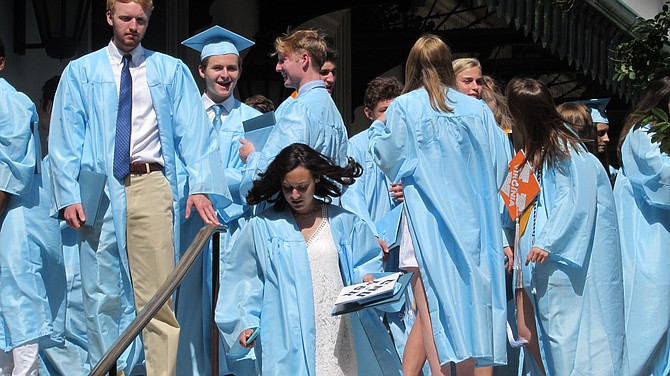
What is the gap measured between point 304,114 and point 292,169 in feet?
2.64

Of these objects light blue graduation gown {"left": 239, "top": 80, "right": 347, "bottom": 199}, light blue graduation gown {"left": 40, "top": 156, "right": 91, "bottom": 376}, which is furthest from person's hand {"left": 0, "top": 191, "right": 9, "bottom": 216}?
light blue graduation gown {"left": 239, "top": 80, "right": 347, "bottom": 199}

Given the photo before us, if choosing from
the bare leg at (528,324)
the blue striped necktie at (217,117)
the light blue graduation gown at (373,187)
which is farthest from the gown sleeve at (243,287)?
the light blue graduation gown at (373,187)

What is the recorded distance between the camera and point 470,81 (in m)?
9.37

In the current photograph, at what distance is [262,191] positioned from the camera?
7.35 metres

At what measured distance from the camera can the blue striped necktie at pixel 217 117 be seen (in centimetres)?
891

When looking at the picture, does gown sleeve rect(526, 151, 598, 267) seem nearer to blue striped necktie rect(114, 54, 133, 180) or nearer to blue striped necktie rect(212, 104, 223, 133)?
blue striped necktie rect(212, 104, 223, 133)

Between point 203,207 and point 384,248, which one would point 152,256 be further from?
point 384,248

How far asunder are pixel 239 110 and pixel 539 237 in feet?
6.30

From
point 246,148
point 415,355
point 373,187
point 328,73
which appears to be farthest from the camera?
point 373,187

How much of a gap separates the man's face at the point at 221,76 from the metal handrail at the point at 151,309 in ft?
5.57

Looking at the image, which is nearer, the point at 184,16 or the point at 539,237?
the point at 539,237

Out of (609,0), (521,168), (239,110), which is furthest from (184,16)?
(521,168)

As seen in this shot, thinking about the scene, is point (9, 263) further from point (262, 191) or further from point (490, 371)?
point (490, 371)

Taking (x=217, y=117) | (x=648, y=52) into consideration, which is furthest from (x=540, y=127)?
(x=217, y=117)
